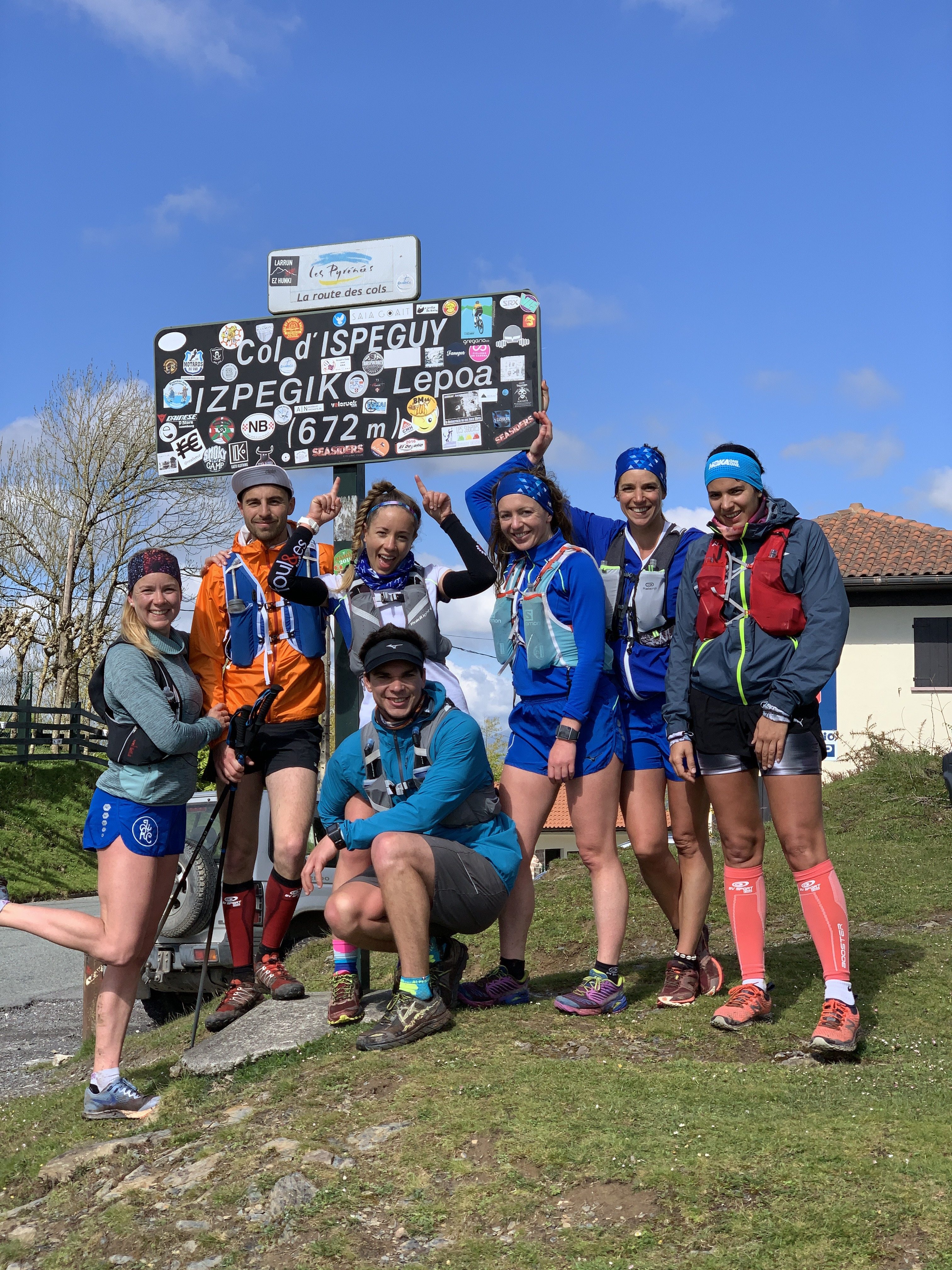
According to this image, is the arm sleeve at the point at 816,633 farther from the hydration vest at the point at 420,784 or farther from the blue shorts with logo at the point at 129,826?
the blue shorts with logo at the point at 129,826

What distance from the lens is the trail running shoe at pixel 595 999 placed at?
464cm

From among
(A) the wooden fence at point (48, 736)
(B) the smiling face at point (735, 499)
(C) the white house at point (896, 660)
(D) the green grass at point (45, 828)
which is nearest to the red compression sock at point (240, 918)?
(B) the smiling face at point (735, 499)

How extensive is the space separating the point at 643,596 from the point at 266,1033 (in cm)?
244

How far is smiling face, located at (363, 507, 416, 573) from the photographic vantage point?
4828mm

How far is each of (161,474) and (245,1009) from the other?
613 cm

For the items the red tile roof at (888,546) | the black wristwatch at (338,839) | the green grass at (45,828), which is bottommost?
the green grass at (45,828)

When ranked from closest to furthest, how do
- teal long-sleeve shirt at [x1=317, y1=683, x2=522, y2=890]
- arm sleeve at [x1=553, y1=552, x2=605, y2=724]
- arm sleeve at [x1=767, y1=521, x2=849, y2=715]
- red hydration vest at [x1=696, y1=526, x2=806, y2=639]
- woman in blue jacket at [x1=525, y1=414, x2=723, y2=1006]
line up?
arm sleeve at [x1=767, y1=521, x2=849, y2=715], red hydration vest at [x1=696, y1=526, x2=806, y2=639], teal long-sleeve shirt at [x1=317, y1=683, x2=522, y2=890], arm sleeve at [x1=553, y1=552, x2=605, y2=724], woman in blue jacket at [x1=525, y1=414, x2=723, y2=1006]

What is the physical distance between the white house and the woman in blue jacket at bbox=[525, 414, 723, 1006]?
18.0 metres

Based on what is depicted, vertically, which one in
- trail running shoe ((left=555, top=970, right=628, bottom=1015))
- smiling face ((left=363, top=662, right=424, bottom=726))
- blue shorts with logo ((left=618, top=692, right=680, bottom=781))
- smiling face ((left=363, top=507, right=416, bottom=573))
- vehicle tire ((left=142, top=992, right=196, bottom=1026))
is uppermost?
smiling face ((left=363, top=507, right=416, bottom=573))

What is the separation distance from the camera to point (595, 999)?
15.3 feet

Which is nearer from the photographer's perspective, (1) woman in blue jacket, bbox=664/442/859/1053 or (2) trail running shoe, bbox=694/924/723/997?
(1) woman in blue jacket, bbox=664/442/859/1053

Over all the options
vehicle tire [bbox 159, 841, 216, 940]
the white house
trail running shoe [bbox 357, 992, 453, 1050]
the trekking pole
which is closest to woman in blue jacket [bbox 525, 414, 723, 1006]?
trail running shoe [bbox 357, 992, 453, 1050]

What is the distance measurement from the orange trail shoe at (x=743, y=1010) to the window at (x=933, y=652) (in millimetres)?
19422

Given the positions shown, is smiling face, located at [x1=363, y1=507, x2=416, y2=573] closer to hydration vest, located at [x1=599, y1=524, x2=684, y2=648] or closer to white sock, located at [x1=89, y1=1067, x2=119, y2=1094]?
hydration vest, located at [x1=599, y1=524, x2=684, y2=648]
